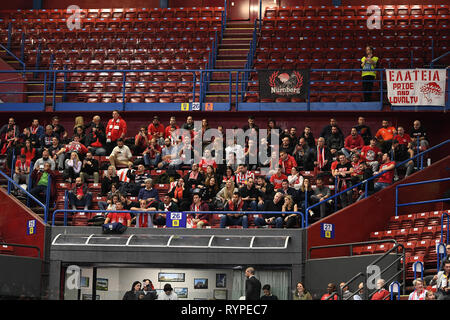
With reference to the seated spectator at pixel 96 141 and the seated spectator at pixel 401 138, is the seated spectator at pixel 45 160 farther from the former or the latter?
the seated spectator at pixel 401 138

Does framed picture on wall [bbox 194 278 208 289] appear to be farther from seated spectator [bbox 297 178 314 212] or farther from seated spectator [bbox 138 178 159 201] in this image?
seated spectator [bbox 297 178 314 212]

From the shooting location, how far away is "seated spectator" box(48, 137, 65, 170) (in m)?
18.0

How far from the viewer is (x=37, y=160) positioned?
1766 centimetres

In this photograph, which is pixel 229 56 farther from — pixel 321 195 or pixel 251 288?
pixel 251 288

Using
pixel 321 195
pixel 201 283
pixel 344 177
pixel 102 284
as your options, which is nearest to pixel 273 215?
pixel 321 195

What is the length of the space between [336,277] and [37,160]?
7.17 meters

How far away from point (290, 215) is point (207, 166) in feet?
7.95

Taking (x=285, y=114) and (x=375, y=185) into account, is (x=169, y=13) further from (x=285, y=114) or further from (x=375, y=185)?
(x=375, y=185)

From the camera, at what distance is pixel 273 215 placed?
16031 mm

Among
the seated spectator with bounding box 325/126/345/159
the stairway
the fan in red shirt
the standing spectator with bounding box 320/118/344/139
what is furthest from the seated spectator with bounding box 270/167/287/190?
the stairway

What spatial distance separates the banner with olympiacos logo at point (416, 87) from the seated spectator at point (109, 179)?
6.80 m

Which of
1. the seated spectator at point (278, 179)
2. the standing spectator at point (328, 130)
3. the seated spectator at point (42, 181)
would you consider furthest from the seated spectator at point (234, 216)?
the seated spectator at point (42, 181)

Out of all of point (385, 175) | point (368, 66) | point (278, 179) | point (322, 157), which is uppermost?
point (368, 66)

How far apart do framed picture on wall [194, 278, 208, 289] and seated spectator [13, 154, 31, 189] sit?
4331 millimetres
